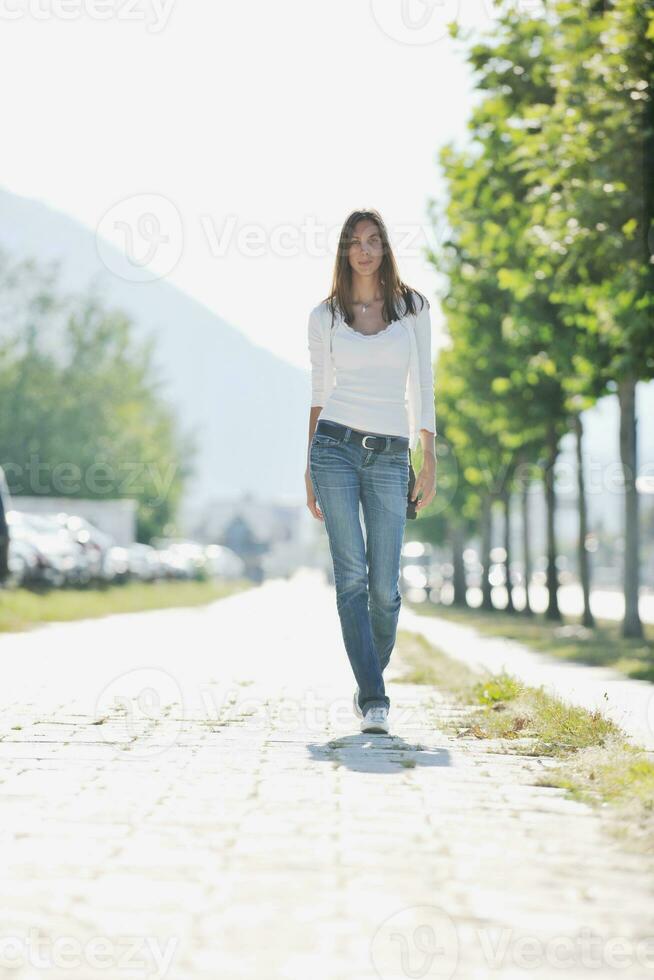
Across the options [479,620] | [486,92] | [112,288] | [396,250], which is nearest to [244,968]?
[396,250]

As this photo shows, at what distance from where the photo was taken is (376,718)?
729 centimetres

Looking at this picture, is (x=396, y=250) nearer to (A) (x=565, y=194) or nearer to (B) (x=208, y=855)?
(B) (x=208, y=855)

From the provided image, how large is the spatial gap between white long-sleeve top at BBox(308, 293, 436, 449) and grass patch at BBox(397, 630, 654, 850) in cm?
164

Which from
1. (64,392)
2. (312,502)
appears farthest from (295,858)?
(64,392)

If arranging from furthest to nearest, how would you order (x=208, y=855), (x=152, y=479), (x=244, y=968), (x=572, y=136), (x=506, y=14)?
(x=152, y=479), (x=506, y=14), (x=572, y=136), (x=208, y=855), (x=244, y=968)

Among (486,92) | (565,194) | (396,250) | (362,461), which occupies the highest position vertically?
(486,92)

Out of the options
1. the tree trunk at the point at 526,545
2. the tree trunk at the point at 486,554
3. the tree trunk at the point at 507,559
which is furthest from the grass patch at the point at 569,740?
the tree trunk at the point at 486,554

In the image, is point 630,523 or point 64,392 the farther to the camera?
point 64,392

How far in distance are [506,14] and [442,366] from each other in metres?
20.9

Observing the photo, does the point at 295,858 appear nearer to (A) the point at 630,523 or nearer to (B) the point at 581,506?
(A) the point at 630,523

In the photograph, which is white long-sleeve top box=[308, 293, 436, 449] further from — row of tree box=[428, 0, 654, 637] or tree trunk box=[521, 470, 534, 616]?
tree trunk box=[521, 470, 534, 616]

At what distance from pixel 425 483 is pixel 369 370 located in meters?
0.65

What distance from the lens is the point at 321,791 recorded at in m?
5.62

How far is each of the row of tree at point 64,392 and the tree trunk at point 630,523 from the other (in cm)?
3926
